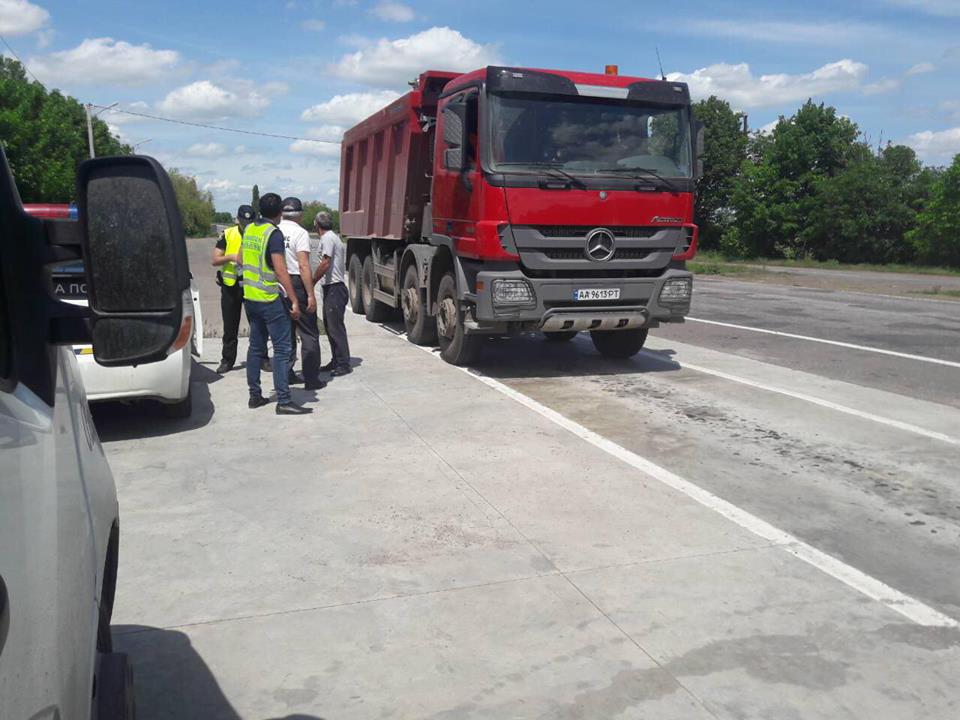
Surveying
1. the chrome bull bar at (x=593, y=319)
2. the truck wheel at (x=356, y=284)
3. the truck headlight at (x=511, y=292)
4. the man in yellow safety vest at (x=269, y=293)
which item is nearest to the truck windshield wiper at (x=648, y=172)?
the chrome bull bar at (x=593, y=319)

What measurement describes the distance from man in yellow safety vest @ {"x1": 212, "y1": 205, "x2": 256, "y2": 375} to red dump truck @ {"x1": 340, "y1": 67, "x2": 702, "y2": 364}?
2.18m

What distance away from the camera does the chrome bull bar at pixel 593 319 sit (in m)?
9.27

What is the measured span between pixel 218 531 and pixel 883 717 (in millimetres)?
3343

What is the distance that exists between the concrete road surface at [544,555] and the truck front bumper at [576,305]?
97 centimetres

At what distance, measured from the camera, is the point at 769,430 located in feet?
23.6

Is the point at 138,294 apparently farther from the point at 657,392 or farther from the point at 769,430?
the point at 657,392

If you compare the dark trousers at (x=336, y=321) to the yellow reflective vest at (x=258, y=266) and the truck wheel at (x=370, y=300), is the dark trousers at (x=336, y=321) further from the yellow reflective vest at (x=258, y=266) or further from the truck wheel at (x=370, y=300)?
the truck wheel at (x=370, y=300)

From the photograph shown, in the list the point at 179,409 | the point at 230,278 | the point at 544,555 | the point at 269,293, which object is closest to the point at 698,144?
the point at 269,293

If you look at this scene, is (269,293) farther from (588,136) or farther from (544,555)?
(544,555)

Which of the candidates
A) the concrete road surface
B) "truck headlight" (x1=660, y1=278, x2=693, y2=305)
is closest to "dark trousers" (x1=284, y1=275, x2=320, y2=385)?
the concrete road surface

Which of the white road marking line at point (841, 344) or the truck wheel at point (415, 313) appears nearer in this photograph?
the white road marking line at point (841, 344)

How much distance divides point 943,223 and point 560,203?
123 feet

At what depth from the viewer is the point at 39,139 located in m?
37.9

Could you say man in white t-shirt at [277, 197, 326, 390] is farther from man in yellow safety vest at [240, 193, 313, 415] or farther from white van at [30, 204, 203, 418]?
white van at [30, 204, 203, 418]
